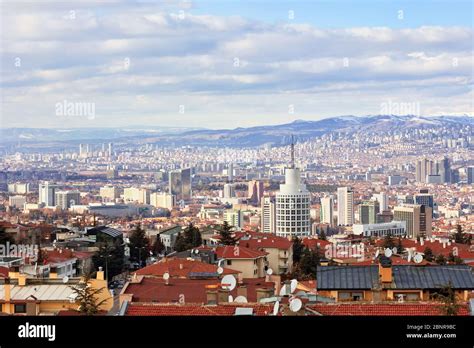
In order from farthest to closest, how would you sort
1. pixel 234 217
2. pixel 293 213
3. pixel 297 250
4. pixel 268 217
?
1. pixel 234 217
2. pixel 268 217
3. pixel 293 213
4. pixel 297 250

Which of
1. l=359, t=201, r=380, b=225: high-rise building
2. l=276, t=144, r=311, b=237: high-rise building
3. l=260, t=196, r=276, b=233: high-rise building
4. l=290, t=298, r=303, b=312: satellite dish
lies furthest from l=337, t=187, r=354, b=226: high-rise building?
l=290, t=298, r=303, b=312: satellite dish

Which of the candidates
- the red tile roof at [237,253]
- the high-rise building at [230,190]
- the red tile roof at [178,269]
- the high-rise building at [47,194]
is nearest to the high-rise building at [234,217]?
the high-rise building at [47,194]

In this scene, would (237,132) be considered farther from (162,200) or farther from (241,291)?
(241,291)

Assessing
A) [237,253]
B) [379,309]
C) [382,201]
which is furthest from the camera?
[382,201]

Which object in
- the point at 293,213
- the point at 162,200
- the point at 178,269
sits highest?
the point at 178,269

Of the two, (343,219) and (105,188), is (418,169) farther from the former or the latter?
(105,188)

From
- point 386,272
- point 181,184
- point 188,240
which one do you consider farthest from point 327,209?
point 386,272
